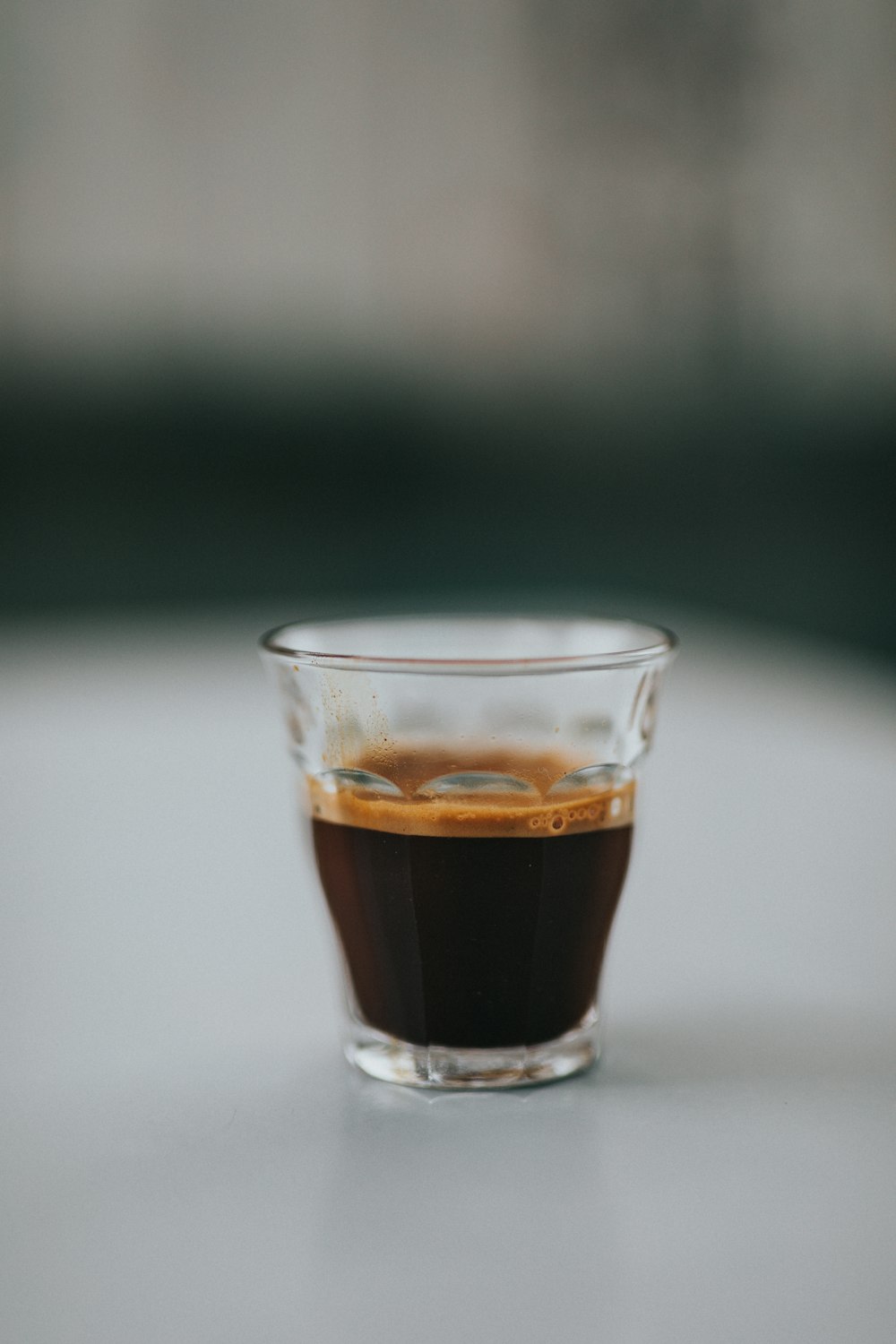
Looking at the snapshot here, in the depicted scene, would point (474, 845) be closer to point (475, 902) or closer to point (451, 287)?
point (475, 902)

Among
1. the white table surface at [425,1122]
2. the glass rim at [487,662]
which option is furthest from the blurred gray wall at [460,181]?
the glass rim at [487,662]

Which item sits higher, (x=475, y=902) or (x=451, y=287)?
(x=451, y=287)

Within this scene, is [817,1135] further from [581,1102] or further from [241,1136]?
[241,1136]

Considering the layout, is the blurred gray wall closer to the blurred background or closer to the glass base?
the blurred background

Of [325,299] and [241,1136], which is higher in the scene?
[325,299]

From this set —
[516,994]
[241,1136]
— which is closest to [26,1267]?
[241,1136]

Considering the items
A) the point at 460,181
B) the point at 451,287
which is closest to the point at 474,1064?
the point at 451,287
